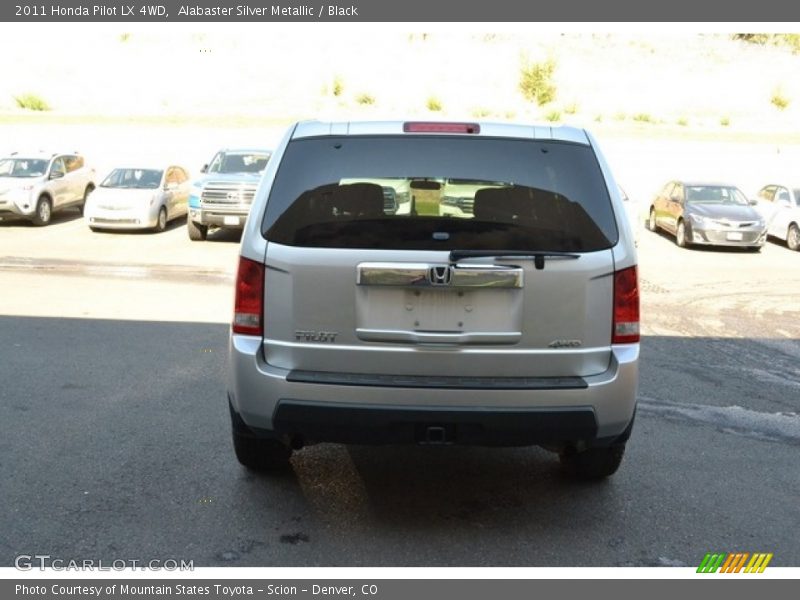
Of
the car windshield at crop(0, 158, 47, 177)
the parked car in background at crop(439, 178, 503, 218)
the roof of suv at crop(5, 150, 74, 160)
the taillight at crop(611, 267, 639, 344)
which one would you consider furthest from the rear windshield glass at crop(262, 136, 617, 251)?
the roof of suv at crop(5, 150, 74, 160)

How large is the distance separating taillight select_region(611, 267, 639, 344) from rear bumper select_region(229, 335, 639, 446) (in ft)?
0.42

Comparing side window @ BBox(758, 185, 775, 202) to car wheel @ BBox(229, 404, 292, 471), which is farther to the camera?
side window @ BBox(758, 185, 775, 202)

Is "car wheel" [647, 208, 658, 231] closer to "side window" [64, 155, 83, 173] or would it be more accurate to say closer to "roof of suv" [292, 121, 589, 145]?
"side window" [64, 155, 83, 173]

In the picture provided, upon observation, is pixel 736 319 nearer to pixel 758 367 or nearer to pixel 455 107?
pixel 758 367

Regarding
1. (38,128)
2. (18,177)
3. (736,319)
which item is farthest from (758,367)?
(38,128)

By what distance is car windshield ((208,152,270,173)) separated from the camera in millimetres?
19953

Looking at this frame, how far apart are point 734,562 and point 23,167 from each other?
21.4 metres

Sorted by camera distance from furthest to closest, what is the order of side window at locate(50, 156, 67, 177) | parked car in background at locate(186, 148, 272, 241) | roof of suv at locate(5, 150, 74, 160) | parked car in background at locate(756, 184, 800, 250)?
roof of suv at locate(5, 150, 74, 160) → side window at locate(50, 156, 67, 177) → parked car in background at locate(756, 184, 800, 250) → parked car in background at locate(186, 148, 272, 241)

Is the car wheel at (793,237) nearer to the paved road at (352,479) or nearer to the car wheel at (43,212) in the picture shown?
the paved road at (352,479)

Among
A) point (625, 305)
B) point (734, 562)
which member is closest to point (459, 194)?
point (625, 305)

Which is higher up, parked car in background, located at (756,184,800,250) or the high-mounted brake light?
the high-mounted brake light

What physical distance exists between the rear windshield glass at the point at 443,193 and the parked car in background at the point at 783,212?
1705 centimetres

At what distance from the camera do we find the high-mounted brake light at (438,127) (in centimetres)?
455

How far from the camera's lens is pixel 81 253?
1686cm
